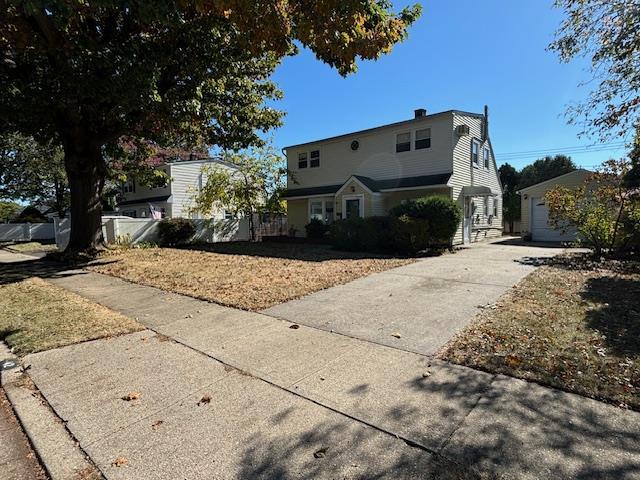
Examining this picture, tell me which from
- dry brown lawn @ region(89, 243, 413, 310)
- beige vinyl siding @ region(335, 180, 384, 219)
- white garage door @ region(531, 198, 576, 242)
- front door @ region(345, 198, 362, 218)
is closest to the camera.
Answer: dry brown lawn @ region(89, 243, 413, 310)

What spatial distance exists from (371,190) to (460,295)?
10.9m

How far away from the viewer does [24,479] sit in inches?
94.2

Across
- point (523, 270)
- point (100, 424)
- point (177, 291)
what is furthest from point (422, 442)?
point (523, 270)

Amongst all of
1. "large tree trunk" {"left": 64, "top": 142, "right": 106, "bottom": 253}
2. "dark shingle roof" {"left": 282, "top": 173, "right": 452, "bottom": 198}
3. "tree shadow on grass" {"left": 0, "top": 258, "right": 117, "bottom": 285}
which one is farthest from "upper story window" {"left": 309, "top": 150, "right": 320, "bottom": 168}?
"tree shadow on grass" {"left": 0, "top": 258, "right": 117, "bottom": 285}

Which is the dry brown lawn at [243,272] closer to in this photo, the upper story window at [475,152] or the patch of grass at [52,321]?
the patch of grass at [52,321]

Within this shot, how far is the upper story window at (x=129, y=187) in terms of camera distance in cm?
3234

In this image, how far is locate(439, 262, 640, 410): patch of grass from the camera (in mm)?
3359

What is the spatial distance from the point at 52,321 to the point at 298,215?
659 inches

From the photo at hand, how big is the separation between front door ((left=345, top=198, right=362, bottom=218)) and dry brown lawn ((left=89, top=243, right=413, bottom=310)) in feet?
15.8

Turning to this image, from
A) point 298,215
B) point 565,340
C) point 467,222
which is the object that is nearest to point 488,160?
point 467,222

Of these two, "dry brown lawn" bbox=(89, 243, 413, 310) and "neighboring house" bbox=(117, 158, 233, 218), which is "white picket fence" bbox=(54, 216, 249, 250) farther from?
"neighboring house" bbox=(117, 158, 233, 218)

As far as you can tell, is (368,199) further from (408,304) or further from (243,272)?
(408,304)

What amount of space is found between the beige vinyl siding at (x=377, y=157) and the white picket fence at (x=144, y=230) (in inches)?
172

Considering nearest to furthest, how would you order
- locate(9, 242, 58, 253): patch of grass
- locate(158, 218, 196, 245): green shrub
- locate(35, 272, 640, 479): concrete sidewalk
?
1. locate(35, 272, 640, 479): concrete sidewalk
2. locate(158, 218, 196, 245): green shrub
3. locate(9, 242, 58, 253): patch of grass
